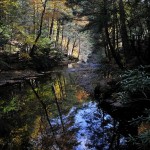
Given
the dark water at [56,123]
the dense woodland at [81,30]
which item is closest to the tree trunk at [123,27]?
the dense woodland at [81,30]

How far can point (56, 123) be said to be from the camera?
11398mm

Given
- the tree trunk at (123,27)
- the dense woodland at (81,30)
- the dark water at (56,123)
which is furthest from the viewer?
the tree trunk at (123,27)

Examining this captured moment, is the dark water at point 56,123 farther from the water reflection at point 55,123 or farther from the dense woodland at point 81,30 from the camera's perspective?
the dense woodland at point 81,30

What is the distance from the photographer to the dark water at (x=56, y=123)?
29.5ft

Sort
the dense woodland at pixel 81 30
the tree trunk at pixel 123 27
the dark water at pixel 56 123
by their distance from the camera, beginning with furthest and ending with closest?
the tree trunk at pixel 123 27, the dense woodland at pixel 81 30, the dark water at pixel 56 123

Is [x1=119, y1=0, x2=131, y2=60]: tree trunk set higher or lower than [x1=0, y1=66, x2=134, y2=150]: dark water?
higher

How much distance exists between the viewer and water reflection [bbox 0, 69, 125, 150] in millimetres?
9016

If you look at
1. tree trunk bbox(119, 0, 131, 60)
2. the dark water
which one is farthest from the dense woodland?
the dark water

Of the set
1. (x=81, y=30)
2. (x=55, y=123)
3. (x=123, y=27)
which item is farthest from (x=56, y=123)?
(x=81, y=30)

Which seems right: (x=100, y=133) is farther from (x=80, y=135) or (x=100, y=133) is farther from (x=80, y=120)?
(x=80, y=120)

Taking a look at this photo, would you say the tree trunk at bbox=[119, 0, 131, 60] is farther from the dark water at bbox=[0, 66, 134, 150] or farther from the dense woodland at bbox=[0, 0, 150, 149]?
the dark water at bbox=[0, 66, 134, 150]

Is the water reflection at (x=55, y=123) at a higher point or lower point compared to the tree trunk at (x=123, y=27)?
lower

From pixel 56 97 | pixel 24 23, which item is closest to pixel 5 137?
pixel 56 97

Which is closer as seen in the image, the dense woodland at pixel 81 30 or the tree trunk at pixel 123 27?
the dense woodland at pixel 81 30
